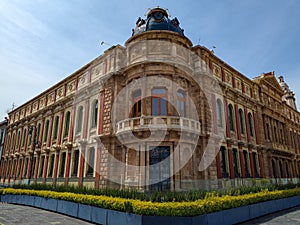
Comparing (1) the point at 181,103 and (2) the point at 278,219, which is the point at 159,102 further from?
(2) the point at 278,219

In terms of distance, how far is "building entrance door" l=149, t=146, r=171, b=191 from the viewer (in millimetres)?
15383

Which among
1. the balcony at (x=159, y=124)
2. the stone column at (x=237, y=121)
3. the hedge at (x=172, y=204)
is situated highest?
the stone column at (x=237, y=121)

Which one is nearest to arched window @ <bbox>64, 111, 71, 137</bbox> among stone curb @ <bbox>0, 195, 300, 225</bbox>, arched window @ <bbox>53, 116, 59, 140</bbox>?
arched window @ <bbox>53, 116, 59, 140</bbox>

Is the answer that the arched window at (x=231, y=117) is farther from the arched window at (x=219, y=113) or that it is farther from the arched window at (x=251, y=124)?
the arched window at (x=251, y=124)

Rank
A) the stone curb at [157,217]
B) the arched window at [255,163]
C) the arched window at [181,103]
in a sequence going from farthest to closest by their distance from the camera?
1. the arched window at [255,163]
2. the arched window at [181,103]
3. the stone curb at [157,217]

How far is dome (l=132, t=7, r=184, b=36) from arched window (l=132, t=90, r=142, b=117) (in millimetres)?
6521

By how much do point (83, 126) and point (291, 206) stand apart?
18.5 metres

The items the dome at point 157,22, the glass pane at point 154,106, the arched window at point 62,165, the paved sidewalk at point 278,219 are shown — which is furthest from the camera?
the arched window at point 62,165

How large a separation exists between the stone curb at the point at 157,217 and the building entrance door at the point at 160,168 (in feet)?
17.4

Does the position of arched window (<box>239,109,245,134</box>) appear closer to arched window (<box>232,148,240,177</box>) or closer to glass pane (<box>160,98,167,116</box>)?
arched window (<box>232,148,240,177</box>)

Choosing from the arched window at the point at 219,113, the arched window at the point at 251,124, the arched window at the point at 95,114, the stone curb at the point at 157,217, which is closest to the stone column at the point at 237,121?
the arched window at the point at 219,113

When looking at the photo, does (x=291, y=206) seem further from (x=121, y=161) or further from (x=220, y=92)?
(x=121, y=161)

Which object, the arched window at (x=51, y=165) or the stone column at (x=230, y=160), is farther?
the arched window at (x=51, y=165)

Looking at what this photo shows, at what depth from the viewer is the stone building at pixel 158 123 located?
15.9m
